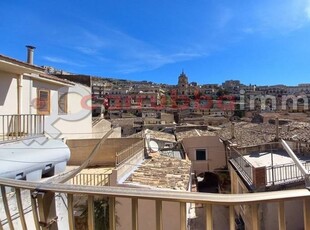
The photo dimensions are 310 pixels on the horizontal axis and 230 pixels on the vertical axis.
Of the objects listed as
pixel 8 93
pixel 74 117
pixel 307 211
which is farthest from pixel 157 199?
pixel 74 117

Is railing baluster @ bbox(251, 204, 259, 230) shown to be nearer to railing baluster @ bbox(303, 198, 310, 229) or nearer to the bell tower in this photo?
railing baluster @ bbox(303, 198, 310, 229)

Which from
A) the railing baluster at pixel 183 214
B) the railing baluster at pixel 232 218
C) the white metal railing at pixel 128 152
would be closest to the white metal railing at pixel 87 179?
the white metal railing at pixel 128 152

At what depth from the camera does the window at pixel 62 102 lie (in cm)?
1125

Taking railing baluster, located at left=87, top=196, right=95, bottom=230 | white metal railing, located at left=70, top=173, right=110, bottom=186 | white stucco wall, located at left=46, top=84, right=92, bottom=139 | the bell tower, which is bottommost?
white metal railing, located at left=70, top=173, right=110, bottom=186

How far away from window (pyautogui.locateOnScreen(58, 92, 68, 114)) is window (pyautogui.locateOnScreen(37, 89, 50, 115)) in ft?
3.70

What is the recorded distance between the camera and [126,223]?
5.37 meters

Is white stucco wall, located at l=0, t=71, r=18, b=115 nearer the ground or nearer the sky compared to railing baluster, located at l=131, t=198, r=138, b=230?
nearer the sky

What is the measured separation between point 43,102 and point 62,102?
65.5 inches

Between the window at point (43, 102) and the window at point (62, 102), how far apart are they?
44.4 inches

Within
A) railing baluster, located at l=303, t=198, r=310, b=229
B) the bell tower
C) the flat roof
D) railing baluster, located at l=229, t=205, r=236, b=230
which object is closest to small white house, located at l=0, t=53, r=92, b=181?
railing baluster, located at l=229, t=205, r=236, b=230

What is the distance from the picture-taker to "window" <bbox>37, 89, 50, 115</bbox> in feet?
31.0

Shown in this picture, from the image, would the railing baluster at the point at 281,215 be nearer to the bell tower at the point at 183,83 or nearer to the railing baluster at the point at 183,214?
the railing baluster at the point at 183,214

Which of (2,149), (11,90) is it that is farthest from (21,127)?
(2,149)

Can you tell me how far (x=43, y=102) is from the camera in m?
9.81
